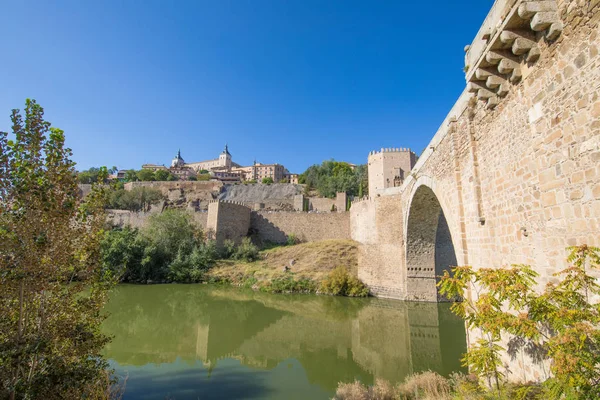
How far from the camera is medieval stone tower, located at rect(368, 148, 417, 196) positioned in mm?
29000

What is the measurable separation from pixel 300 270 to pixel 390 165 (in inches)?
654

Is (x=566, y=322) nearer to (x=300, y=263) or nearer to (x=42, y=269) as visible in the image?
(x=42, y=269)

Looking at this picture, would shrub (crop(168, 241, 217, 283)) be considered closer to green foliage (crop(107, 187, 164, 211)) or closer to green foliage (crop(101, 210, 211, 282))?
green foliage (crop(101, 210, 211, 282))

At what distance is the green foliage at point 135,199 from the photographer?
38562mm

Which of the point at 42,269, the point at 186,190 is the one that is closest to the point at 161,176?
the point at 186,190

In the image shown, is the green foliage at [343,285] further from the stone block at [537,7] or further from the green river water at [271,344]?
the stone block at [537,7]

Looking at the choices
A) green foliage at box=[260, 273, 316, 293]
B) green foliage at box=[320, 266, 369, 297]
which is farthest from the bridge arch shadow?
green foliage at box=[260, 273, 316, 293]

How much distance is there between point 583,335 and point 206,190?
45.7 meters

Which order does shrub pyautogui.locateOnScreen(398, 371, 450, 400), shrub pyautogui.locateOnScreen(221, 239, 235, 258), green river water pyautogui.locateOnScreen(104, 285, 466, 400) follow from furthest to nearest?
shrub pyautogui.locateOnScreen(221, 239, 235, 258) < green river water pyautogui.locateOnScreen(104, 285, 466, 400) < shrub pyautogui.locateOnScreen(398, 371, 450, 400)

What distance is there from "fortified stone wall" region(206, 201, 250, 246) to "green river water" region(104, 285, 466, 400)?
8.31 meters

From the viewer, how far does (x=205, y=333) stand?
33.7 feet

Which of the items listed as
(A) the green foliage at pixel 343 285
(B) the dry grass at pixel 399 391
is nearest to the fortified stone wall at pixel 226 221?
(A) the green foliage at pixel 343 285

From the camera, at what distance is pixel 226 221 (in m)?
23.5

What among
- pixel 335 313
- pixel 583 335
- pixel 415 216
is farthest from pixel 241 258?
pixel 583 335
